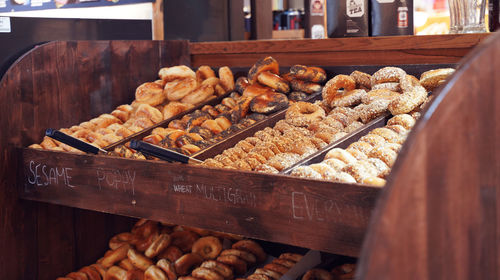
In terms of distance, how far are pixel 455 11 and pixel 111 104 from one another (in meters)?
1.57

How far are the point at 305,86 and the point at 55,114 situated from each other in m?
1.08

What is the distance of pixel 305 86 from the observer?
7.50 feet

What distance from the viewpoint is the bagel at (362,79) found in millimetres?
2148

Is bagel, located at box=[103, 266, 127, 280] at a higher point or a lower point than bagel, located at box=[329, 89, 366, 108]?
lower

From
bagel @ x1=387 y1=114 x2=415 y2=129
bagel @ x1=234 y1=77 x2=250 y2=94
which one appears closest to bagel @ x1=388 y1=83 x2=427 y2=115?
bagel @ x1=387 y1=114 x2=415 y2=129

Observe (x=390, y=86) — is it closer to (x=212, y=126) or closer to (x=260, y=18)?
(x=212, y=126)

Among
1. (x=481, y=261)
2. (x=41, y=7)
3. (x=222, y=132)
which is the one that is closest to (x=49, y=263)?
(x=222, y=132)

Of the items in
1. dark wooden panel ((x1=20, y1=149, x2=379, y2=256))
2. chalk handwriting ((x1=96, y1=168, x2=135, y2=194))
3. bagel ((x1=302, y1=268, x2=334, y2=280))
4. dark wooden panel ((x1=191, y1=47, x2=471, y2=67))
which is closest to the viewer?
dark wooden panel ((x1=20, y1=149, x2=379, y2=256))

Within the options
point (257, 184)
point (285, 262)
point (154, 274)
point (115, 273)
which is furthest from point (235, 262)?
point (257, 184)

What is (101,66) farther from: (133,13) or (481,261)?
(481,261)

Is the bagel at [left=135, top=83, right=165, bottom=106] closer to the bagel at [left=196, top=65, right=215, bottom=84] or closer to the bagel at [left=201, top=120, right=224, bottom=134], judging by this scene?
the bagel at [left=196, top=65, right=215, bottom=84]

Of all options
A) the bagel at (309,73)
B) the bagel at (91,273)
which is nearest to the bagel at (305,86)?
the bagel at (309,73)

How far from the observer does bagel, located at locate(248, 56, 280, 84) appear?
92.8 inches

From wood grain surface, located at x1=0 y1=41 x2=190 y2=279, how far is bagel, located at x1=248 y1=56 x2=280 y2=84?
59 cm
